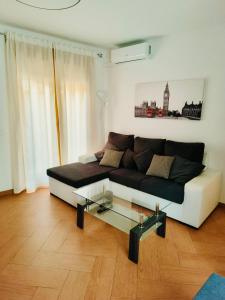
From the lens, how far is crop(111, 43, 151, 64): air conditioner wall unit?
339cm

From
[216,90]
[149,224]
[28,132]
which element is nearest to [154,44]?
[216,90]

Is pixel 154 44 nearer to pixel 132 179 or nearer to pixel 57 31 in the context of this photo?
pixel 57 31

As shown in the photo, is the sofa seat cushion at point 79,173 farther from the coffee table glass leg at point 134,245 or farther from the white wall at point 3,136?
the coffee table glass leg at point 134,245

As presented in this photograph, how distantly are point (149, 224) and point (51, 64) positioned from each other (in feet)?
9.45

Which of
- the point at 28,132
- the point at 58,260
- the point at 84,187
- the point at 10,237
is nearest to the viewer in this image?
the point at 58,260

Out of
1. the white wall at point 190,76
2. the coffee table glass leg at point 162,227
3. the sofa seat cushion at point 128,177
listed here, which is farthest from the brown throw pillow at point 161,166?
the coffee table glass leg at point 162,227

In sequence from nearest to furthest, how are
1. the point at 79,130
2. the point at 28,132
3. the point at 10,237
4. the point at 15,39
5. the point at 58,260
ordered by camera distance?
the point at 58,260
the point at 10,237
the point at 15,39
the point at 28,132
the point at 79,130

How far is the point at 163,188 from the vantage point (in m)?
2.60

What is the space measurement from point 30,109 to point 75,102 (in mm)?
871

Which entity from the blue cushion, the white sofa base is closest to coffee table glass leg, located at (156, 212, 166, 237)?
the white sofa base

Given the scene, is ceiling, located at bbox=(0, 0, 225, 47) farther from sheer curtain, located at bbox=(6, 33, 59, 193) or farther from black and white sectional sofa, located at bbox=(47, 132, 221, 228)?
black and white sectional sofa, located at bbox=(47, 132, 221, 228)

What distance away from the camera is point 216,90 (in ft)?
9.50

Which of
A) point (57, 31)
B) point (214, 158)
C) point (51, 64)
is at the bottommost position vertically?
point (214, 158)

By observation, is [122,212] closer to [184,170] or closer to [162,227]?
[162,227]
